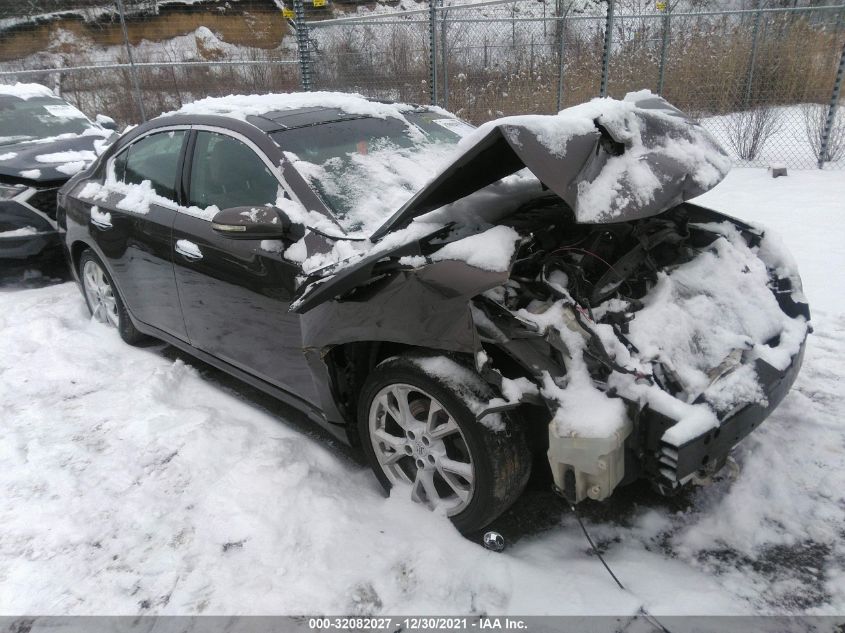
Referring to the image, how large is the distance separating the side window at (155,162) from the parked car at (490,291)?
0.09m

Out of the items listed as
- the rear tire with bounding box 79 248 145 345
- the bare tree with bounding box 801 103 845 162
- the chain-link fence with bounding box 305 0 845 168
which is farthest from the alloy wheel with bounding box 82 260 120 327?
the bare tree with bounding box 801 103 845 162

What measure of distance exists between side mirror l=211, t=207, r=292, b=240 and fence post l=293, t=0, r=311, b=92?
6050mm

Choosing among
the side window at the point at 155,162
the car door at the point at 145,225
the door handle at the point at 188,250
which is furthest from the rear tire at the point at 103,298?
the door handle at the point at 188,250

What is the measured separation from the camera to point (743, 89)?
9734 mm

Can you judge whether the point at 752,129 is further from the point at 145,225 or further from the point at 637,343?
the point at 145,225

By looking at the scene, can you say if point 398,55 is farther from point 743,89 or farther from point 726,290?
point 726,290

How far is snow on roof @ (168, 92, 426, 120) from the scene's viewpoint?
3323mm

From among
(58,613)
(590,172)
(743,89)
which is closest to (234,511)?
(58,613)

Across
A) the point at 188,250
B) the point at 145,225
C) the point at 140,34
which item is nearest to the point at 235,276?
the point at 188,250

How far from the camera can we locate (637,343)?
6.79 ft

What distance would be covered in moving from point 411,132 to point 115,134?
5265mm

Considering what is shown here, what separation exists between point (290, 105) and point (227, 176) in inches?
23.7

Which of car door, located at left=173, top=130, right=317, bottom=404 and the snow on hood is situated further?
the snow on hood

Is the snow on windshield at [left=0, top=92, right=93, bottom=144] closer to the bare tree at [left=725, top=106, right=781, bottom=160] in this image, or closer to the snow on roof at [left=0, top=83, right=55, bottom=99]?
the snow on roof at [left=0, top=83, right=55, bottom=99]
